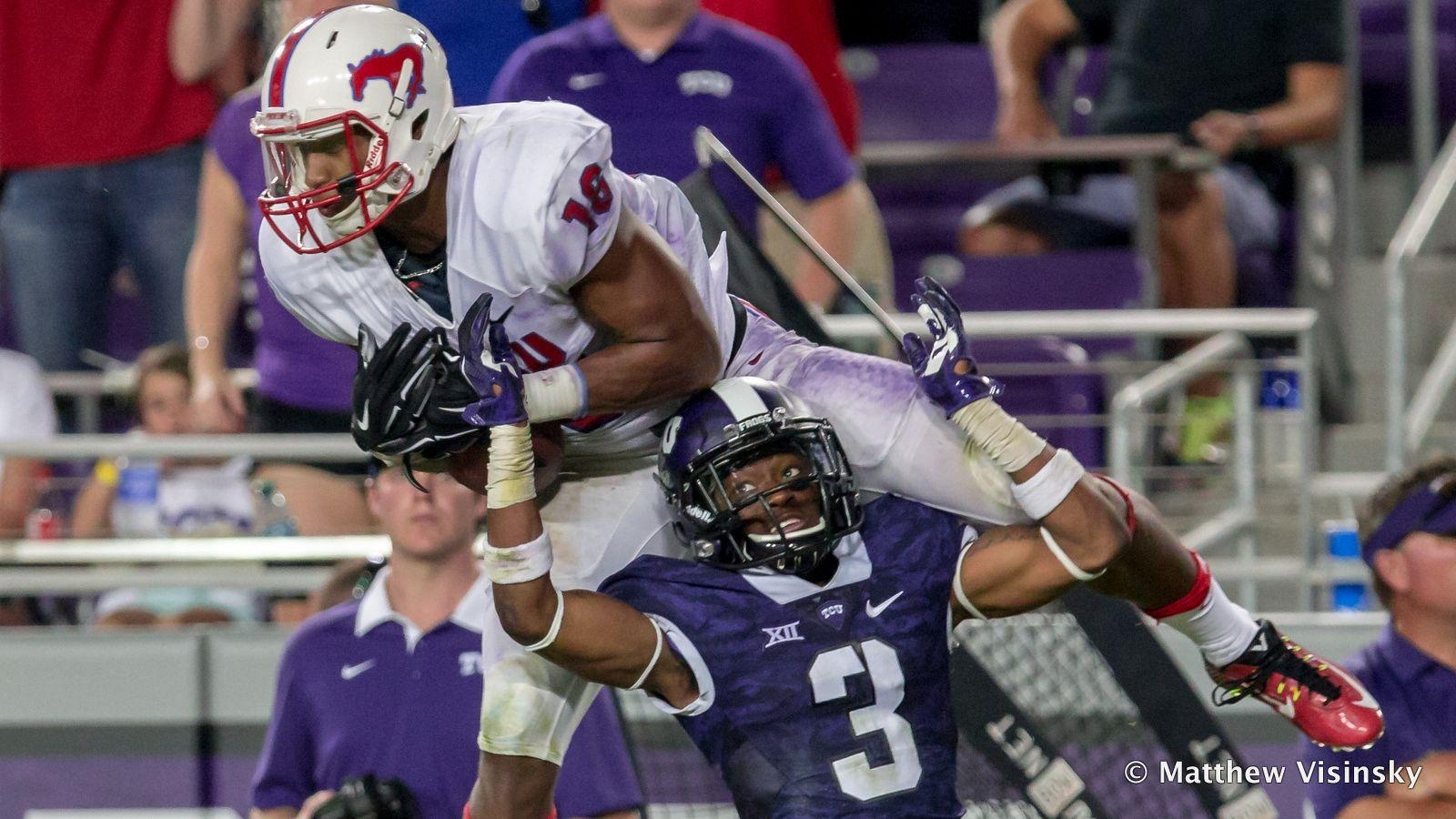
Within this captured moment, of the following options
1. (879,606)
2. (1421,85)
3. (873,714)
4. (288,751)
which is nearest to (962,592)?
(879,606)

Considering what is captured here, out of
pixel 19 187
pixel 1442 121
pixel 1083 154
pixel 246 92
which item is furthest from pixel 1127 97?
pixel 19 187

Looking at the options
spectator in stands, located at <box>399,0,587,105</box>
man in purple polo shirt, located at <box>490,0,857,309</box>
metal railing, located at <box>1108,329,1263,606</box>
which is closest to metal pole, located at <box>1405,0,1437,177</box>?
metal railing, located at <box>1108,329,1263,606</box>

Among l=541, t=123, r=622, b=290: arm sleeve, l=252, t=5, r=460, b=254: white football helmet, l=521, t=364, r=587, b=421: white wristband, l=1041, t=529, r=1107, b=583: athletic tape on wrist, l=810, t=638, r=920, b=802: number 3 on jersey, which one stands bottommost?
l=810, t=638, r=920, b=802: number 3 on jersey

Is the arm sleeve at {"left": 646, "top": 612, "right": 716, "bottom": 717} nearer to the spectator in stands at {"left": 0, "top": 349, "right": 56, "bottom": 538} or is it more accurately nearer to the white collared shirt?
the white collared shirt

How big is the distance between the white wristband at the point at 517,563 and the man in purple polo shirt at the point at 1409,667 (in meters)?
1.61

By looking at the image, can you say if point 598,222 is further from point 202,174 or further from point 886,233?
point 886,233

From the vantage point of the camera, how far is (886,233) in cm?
638

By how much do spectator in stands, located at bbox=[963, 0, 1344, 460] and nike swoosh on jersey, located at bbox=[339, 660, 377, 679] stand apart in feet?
8.15

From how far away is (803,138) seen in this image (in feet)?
15.9

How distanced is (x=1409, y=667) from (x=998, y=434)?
1244 millimetres

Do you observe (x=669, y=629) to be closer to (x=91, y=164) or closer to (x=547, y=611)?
(x=547, y=611)

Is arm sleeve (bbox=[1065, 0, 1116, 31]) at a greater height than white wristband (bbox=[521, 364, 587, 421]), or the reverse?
white wristband (bbox=[521, 364, 587, 421])

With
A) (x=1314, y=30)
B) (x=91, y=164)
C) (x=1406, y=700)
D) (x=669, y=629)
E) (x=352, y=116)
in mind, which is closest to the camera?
(x=352, y=116)

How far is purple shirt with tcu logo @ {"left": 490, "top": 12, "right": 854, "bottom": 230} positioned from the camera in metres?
4.81
